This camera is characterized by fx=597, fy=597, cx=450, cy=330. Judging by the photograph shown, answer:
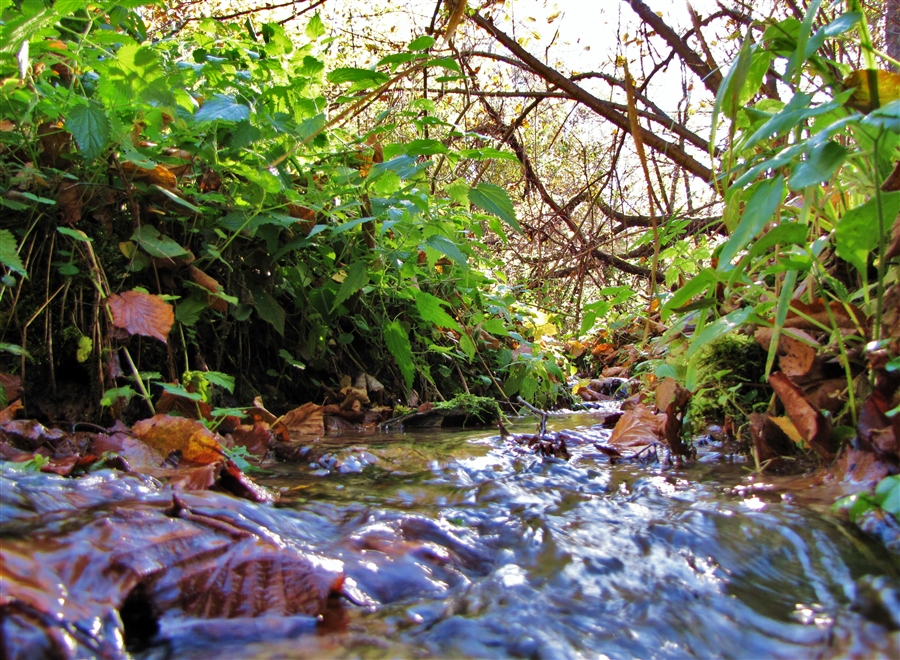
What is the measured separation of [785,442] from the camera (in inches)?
65.1

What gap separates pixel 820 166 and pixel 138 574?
1.20 m

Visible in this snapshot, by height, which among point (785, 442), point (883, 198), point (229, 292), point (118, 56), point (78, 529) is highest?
point (118, 56)

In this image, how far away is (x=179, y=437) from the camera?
1597 millimetres

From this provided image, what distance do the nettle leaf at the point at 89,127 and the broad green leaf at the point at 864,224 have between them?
5.90 feet

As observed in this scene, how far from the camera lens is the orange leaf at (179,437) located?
1575 millimetres

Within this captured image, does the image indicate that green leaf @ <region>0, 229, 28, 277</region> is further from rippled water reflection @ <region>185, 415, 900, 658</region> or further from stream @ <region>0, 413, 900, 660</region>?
rippled water reflection @ <region>185, 415, 900, 658</region>

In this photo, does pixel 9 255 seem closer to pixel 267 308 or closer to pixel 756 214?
pixel 267 308

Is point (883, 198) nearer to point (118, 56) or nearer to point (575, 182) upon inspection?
point (118, 56)

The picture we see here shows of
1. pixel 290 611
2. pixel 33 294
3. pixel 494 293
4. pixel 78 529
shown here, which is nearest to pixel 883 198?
pixel 290 611

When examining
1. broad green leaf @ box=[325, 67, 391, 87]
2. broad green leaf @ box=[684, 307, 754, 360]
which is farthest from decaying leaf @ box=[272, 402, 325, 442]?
broad green leaf @ box=[684, 307, 754, 360]

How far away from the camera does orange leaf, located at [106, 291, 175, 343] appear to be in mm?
1744

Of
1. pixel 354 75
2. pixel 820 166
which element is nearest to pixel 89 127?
pixel 354 75

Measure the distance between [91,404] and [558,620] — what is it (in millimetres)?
1635

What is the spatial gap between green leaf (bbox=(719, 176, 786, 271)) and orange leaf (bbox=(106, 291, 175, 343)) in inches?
59.2
